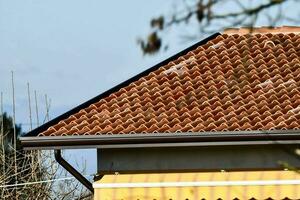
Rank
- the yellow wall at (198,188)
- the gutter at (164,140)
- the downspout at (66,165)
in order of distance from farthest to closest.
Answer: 1. the downspout at (66,165)
2. the yellow wall at (198,188)
3. the gutter at (164,140)

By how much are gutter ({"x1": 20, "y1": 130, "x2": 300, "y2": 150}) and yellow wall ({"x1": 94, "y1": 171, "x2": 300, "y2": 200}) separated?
20.5 inches

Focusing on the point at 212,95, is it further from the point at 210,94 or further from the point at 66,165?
the point at 66,165

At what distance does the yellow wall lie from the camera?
1339 centimetres

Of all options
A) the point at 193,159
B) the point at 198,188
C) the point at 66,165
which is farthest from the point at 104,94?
the point at 198,188

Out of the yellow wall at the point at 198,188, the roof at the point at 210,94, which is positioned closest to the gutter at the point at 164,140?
the roof at the point at 210,94

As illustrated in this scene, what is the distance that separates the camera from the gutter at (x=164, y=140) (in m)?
13.2

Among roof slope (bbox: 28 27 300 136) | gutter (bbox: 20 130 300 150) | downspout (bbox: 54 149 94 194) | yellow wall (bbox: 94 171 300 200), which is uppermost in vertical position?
roof slope (bbox: 28 27 300 136)

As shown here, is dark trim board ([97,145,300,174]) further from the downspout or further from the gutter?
the downspout

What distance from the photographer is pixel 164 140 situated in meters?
13.6

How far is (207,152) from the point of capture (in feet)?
45.8

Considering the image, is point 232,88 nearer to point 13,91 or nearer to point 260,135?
point 260,135

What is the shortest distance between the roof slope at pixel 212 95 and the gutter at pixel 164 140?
1.00 ft

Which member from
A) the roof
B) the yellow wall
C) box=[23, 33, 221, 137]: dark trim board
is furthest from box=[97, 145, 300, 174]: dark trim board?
box=[23, 33, 221, 137]: dark trim board

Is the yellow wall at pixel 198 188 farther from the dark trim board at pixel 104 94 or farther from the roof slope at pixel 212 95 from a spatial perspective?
the dark trim board at pixel 104 94
